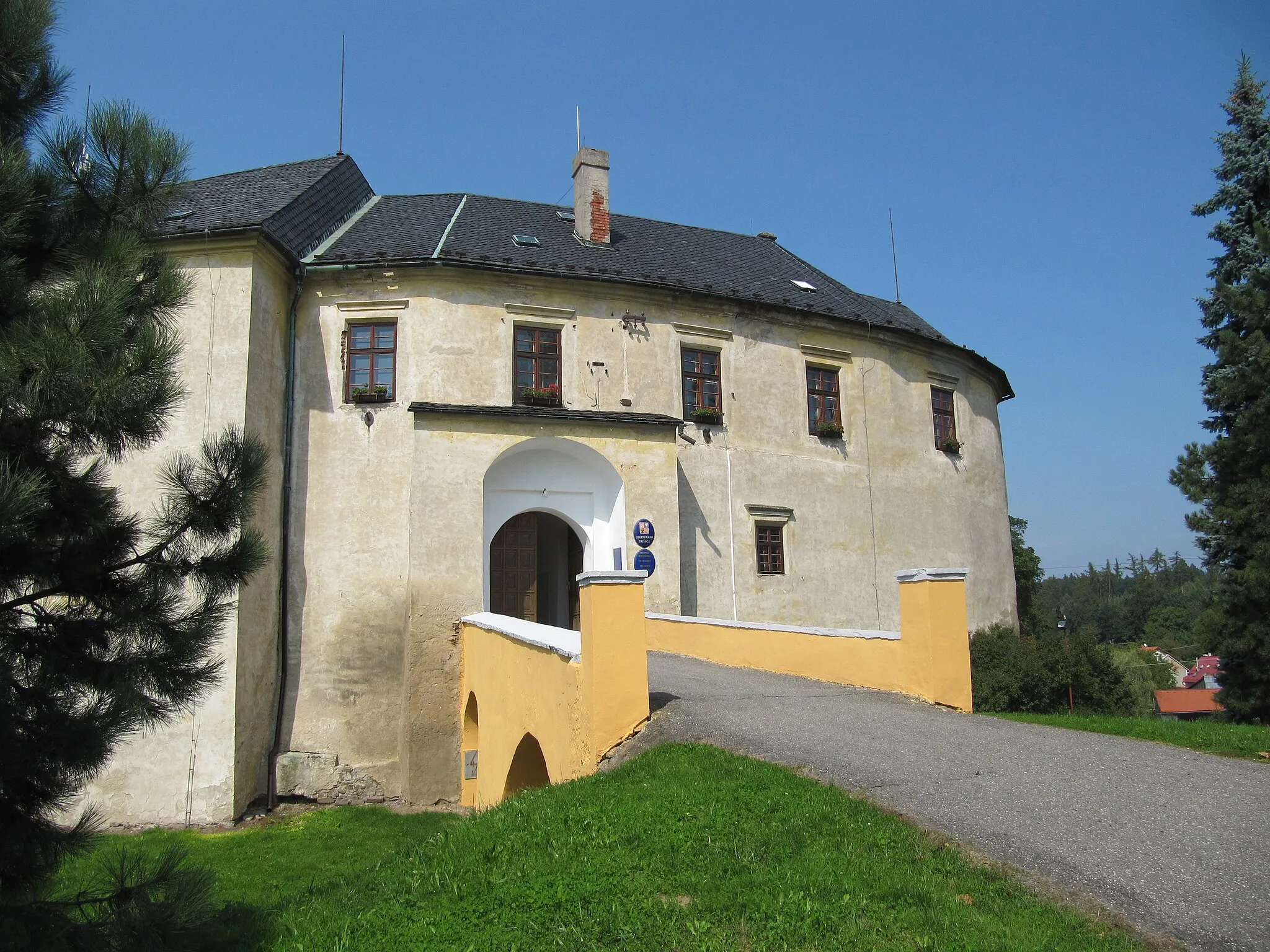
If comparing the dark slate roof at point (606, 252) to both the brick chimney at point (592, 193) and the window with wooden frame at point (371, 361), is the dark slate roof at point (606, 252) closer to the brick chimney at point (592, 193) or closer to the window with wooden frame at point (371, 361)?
the brick chimney at point (592, 193)

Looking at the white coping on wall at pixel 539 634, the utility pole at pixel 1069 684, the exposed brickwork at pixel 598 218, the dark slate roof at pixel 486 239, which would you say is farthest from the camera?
the exposed brickwork at pixel 598 218

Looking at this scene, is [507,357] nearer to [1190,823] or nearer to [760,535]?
[760,535]

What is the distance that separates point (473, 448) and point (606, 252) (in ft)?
20.9

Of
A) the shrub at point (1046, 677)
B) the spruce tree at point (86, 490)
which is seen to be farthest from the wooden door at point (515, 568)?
the spruce tree at point (86, 490)

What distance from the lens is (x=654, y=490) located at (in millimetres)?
19312

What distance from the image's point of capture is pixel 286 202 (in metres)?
19.5

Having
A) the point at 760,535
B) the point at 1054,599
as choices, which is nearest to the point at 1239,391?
the point at 760,535

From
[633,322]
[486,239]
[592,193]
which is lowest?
[633,322]

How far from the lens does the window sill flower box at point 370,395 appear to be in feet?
61.6

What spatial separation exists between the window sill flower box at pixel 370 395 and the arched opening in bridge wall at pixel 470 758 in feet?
19.6

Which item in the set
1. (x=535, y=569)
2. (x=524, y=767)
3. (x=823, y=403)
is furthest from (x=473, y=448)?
(x=823, y=403)

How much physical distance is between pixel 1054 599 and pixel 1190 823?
128 meters

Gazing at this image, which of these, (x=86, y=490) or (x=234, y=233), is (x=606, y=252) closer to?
(x=234, y=233)

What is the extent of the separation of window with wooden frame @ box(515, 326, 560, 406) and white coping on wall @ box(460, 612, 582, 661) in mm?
5320
